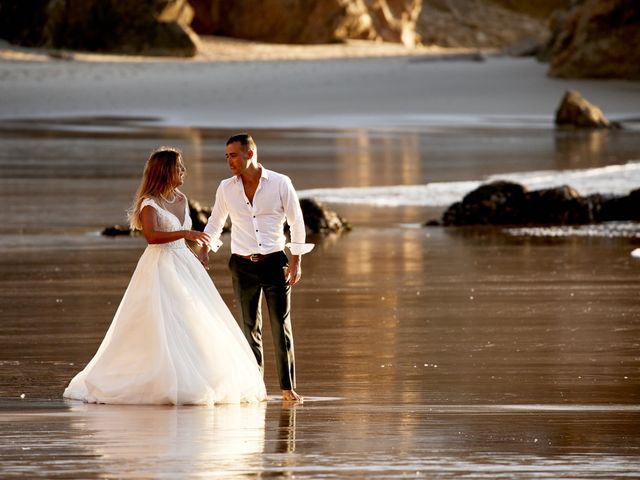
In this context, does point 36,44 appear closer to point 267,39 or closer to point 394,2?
point 267,39

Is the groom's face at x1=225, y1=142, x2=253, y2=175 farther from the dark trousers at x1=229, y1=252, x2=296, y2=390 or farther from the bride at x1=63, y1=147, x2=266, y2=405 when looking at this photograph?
the dark trousers at x1=229, y1=252, x2=296, y2=390

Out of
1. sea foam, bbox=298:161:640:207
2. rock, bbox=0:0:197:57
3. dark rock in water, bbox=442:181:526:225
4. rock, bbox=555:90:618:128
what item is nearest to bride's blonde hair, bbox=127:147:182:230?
dark rock in water, bbox=442:181:526:225

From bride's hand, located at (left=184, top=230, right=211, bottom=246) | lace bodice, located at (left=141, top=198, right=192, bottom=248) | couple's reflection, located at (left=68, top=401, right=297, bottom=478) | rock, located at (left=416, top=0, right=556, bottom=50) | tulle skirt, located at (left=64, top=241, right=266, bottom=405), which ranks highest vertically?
rock, located at (left=416, top=0, right=556, bottom=50)

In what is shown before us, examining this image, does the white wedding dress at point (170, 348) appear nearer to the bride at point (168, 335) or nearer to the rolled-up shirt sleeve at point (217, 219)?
the bride at point (168, 335)

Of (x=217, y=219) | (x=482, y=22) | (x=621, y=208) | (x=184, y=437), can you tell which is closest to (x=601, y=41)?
(x=621, y=208)

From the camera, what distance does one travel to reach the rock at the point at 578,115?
3775 cm

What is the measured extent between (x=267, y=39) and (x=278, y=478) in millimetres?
53869

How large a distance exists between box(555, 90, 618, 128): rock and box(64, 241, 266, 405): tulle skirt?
3029cm

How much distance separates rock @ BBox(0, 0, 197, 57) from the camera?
53.1 metres

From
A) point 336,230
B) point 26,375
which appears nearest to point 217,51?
point 336,230

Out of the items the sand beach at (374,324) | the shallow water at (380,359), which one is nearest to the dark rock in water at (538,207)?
the sand beach at (374,324)

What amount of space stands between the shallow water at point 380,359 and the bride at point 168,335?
5.1 inches

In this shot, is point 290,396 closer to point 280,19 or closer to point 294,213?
point 294,213

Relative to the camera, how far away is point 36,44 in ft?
175
